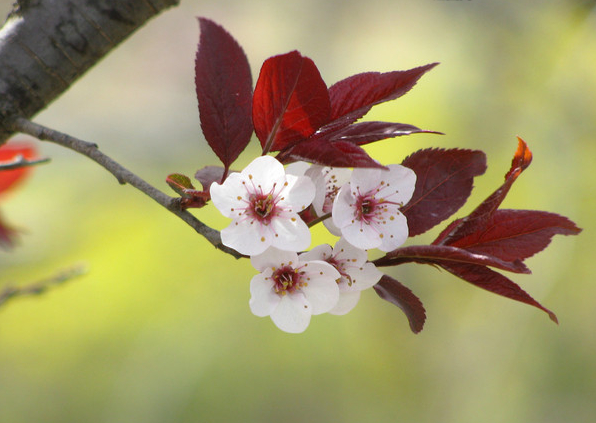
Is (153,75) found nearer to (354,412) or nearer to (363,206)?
(354,412)

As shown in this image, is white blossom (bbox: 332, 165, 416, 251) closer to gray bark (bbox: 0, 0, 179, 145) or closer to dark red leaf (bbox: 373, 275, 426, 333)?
dark red leaf (bbox: 373, 275, 426, 333)

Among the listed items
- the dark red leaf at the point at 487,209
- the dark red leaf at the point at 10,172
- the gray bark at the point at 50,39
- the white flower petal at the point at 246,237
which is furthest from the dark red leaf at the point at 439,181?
the dark red leaf at the point at 10,172

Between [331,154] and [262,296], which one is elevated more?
[331,154]

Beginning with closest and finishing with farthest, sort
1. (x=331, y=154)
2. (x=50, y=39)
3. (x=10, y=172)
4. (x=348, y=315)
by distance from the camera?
1. (x=331, y=154)
2. (x=50, y=39)
3. (x=10, y=172)
4. (x=348, y=315)

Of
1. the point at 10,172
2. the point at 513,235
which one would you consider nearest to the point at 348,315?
the point at 10,172

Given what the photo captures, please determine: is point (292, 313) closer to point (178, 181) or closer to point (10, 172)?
point (178, 181)

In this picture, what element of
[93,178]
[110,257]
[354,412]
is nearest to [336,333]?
[354,412]

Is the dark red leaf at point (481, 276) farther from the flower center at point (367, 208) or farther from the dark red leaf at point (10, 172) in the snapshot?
the dark red leaf at point (10, 172)
